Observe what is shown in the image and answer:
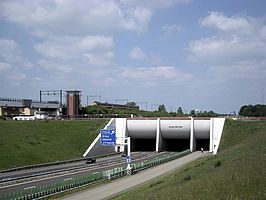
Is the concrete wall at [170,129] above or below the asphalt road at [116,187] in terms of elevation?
above

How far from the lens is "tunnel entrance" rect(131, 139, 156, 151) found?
10562cm

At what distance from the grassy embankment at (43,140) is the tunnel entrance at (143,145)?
1047cm

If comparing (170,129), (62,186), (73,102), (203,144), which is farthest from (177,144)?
(62,186)

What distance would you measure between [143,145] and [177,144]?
1111 centimetres

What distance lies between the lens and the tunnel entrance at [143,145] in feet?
347

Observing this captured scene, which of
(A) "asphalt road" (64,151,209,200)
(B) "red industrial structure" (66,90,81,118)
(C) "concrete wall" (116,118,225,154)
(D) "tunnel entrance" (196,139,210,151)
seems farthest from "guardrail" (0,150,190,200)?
(B) "red industrial structure" (66,90,81,118)

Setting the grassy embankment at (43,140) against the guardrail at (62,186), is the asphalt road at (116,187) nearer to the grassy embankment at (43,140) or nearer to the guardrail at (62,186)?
the guardrail at (62,186)

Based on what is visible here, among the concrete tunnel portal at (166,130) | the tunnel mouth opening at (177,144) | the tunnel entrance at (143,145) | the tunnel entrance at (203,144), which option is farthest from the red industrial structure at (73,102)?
the tunnel entrance at (203,144)

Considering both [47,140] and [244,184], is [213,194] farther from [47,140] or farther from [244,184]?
[47,140]

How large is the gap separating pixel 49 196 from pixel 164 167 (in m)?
29.3

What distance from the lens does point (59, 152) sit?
249 ft

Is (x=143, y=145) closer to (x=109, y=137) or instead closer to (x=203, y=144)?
(x=203, y=144)

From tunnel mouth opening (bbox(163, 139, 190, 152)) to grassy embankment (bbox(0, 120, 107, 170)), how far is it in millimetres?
19714

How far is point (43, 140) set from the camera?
260 feet
